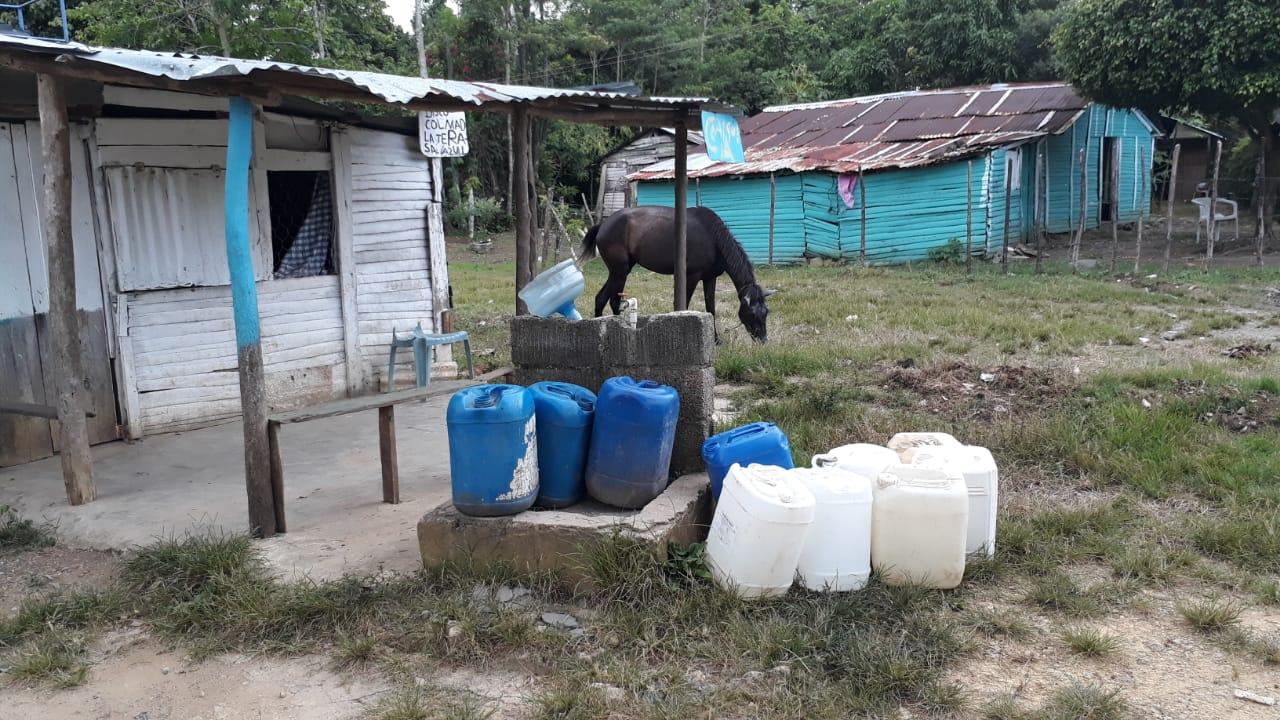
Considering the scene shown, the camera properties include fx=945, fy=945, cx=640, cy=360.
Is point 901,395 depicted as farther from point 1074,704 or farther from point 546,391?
point 1074,704

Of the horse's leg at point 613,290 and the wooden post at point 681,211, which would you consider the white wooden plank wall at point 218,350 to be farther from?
the horse's leg at point 613,290

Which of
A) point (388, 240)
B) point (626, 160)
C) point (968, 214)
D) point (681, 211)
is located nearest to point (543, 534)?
point (681, 211)

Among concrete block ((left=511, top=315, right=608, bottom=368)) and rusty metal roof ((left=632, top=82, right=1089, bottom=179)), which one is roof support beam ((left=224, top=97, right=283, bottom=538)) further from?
rusty metal roof ((left=632, top=82, right=1089, bottom=179))

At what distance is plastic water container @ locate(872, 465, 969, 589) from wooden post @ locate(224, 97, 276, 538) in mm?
2848

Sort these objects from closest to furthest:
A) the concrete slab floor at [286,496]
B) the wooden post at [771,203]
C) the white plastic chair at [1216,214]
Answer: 1. the concrete slab floor at [286,496]
2. the white plastic chair at [1216,214]
3. the wooden post at [771,203]

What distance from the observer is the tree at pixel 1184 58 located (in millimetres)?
14281

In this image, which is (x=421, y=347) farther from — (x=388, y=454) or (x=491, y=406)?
(x=491, y=406)

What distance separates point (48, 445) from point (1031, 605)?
19.4 ft

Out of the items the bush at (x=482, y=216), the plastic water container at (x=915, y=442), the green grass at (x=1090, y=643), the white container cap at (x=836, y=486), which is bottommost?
the green grass at (x=1090, y=643)

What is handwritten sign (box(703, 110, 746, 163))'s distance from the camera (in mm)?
5957

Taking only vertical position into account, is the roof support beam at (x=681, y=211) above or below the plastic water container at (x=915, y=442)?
above

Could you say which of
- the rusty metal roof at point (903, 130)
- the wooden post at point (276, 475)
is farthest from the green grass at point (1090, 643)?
the rusty metal roof at point (903, 130)

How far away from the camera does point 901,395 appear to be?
6926mm

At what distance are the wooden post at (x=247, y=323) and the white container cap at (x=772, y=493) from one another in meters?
2.26
